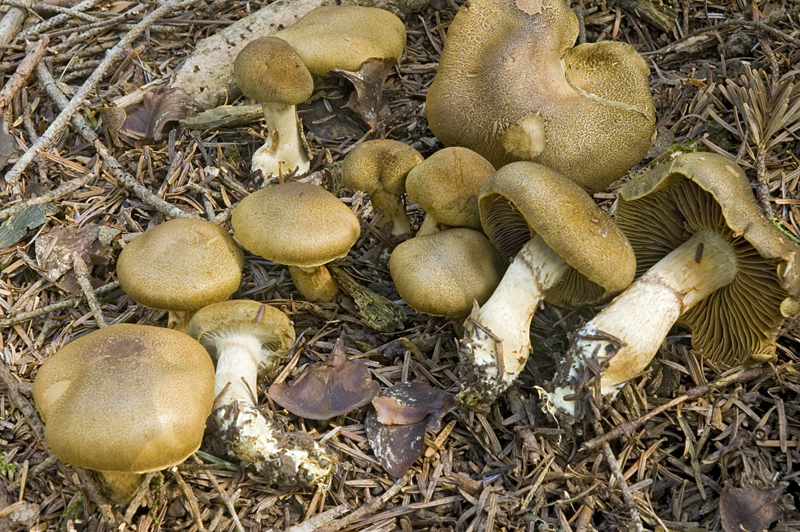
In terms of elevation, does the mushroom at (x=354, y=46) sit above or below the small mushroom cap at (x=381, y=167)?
above

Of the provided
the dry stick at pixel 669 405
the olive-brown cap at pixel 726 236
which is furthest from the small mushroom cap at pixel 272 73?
the dry stick at pixel 669 405

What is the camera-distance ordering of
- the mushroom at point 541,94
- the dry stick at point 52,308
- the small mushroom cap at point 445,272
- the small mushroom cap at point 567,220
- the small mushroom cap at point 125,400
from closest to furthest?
1. the small mushroom cap at point 125,400
2. the small mushroom cap at point 567,220
3. the small mushroom cap at point 445,272
4. the dry stick at point 52,308
5. the mushroom at point 541,94

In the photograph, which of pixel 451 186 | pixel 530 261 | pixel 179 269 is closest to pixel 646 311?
pixel 530 261

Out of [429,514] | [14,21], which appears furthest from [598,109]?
[14,21]

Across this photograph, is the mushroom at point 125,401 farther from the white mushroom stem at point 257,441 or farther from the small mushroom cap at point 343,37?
the small mushroom cap at point 343,37

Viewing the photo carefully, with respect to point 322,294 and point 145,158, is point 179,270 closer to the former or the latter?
point 322,294

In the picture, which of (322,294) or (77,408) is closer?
(77,408)

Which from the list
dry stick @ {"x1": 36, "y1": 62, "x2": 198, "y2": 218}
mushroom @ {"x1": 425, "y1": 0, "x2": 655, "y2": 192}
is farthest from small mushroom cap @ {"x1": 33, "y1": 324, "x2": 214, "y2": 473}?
mushroom @ {"x1": 425, "y1": 0, "x2": 655, "y2": 192}
